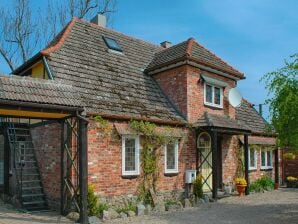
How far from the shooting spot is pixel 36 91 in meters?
10.8

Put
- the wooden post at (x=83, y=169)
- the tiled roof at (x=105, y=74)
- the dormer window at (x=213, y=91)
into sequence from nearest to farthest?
1. the wooden post at (x=83, y=169)
2. the tiled roof at (x=105, y=74)
3. the dormer window at (x=213, y=91)

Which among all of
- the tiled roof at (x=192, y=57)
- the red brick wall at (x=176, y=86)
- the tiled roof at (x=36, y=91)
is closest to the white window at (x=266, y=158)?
the tiled roof at (x=192, y=57)

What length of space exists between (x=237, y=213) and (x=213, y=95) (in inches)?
258

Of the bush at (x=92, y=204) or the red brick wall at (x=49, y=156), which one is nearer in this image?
the bush at (x=92, y=204)

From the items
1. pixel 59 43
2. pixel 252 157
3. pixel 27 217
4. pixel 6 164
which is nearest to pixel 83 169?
pixel 27 217

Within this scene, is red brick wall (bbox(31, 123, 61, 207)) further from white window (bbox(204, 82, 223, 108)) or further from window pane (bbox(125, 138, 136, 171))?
white window (bbox(204, 82, 223, 108))

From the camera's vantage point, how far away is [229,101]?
18484mm

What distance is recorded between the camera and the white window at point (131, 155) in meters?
13.8

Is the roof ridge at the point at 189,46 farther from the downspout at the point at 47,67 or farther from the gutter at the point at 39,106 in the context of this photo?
the gutter at the point at 39,106

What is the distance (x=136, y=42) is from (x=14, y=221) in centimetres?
1202

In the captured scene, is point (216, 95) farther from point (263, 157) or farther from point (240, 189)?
point (263, 157)

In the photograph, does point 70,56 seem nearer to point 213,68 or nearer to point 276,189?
point 213,68

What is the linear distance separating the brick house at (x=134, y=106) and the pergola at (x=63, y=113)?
0.31 ft

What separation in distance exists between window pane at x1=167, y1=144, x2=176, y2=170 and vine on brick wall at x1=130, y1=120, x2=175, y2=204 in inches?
27.2
